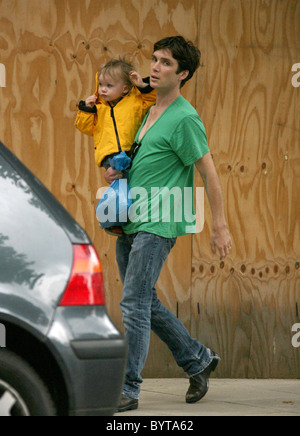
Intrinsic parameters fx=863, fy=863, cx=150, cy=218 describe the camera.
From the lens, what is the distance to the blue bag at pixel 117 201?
17.0ft

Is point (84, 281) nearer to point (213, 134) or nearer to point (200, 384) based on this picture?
point (200, 384)

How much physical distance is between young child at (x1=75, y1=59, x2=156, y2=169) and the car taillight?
1.85 meters

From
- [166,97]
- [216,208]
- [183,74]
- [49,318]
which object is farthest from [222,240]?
[49,318]

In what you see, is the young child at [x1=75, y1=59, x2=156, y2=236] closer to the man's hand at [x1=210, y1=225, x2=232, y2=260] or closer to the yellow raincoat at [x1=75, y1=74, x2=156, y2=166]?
the yellow raincoat at [x1=75, y1=74, x2=156, y2=166]

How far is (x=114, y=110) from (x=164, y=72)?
39cm

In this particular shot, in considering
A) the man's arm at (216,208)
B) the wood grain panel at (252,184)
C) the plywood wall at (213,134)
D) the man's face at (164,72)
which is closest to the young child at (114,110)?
the man's face at (164,72)

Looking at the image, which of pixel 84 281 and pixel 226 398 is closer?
pixel 84 281

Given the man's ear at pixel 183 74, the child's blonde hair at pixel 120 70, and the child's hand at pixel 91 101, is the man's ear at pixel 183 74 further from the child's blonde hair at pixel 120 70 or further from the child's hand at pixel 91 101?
the child's hand at pixel 91 101

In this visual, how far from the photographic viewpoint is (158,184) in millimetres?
5199

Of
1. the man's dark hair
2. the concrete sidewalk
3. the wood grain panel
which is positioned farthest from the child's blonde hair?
the concrete sidewalk

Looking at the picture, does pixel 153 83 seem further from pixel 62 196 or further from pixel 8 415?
pixel 8 415

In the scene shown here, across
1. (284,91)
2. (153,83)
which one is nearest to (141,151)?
(153,83)

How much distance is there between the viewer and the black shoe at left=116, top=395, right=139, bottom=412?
5.12 meters

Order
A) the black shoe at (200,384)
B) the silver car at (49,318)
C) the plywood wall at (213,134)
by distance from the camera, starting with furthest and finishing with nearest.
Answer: the plywood wall at (213,134) < the black shoe at (200,384) < the silver car at (49,318)
